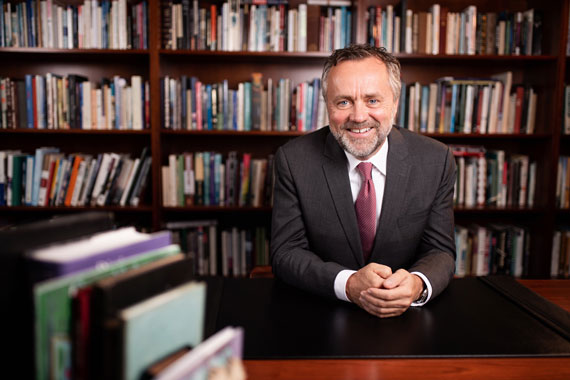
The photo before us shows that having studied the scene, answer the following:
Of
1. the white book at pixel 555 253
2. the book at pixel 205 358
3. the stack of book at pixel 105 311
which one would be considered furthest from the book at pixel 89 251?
the white book at pixel 555 253

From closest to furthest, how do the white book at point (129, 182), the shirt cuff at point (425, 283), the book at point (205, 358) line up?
the book at point (205, 358)
the shirt cuff at point (425, 283)
the white book at point (129, 182)

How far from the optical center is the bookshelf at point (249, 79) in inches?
102

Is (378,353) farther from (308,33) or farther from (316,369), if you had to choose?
(308,33)

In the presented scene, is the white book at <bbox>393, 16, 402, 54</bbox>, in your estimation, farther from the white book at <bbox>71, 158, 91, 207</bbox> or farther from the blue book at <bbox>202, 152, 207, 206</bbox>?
the white book at <bbox>71, 158, 91, 207</bbox>

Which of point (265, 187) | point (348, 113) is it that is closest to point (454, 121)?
point (265, 187)

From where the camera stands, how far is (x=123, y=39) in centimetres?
259

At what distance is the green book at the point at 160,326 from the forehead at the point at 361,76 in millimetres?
1071

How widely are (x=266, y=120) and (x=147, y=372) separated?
2.23 meters

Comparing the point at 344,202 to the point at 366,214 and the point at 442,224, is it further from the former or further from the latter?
the point at 442,224

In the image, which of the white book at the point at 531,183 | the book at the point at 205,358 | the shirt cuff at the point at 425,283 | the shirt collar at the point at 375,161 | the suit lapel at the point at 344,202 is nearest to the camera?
the book at the point at 205,358

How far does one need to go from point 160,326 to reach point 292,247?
3.06 feet

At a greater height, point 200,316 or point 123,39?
point 123,39

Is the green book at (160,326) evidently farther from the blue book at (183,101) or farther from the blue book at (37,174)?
the blue book at (37,174)

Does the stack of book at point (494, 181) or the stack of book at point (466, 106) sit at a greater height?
the stack of book at point (466, 106)
